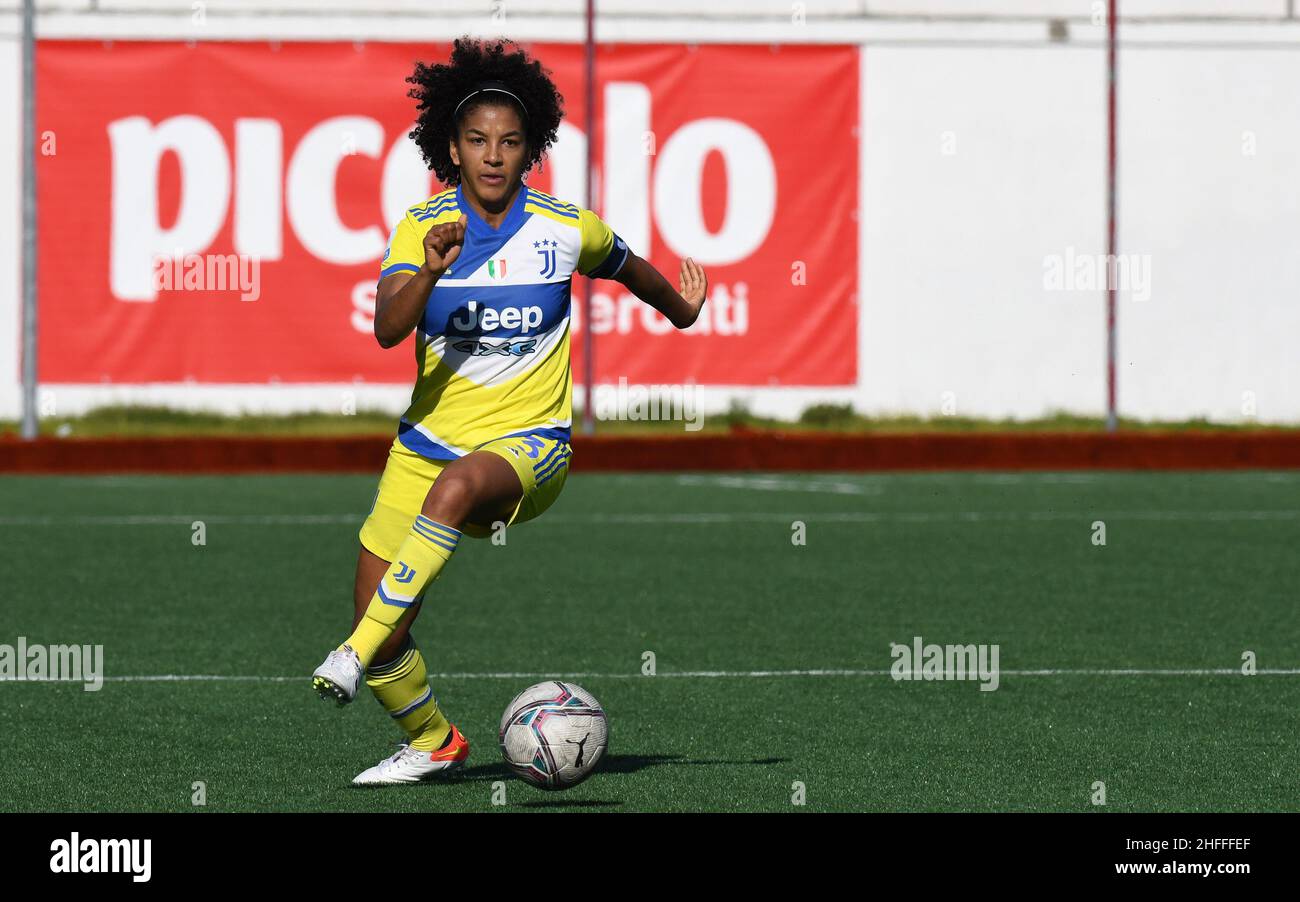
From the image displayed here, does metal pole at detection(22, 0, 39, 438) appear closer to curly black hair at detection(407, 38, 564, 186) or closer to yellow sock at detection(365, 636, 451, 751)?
curly black hair at detection(407, 38, 564, 186)

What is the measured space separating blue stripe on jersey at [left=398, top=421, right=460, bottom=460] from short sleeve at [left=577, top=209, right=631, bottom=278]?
0.74 meters

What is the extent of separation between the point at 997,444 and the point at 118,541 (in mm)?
9681

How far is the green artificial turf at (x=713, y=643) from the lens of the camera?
22.8 feet

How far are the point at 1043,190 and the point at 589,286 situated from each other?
16.8 ft

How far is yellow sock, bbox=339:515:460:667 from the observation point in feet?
21.0

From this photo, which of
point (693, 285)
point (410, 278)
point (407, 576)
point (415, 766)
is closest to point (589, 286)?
point (693, 285)

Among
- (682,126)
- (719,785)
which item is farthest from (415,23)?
(719,785)

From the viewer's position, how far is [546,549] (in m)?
14.2

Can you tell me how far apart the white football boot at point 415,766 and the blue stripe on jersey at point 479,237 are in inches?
58.4

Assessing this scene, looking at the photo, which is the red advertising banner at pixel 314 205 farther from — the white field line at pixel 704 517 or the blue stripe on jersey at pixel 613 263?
the blue stripe on jersey at pixel 613 263

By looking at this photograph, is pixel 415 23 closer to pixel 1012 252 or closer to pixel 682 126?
pixel 682 126

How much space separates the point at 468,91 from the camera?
7.17 meters

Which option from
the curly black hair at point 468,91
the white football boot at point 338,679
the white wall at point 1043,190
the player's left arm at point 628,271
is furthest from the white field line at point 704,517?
the white football boot at point 338,679

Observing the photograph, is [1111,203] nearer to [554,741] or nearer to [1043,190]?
[1043,190]
